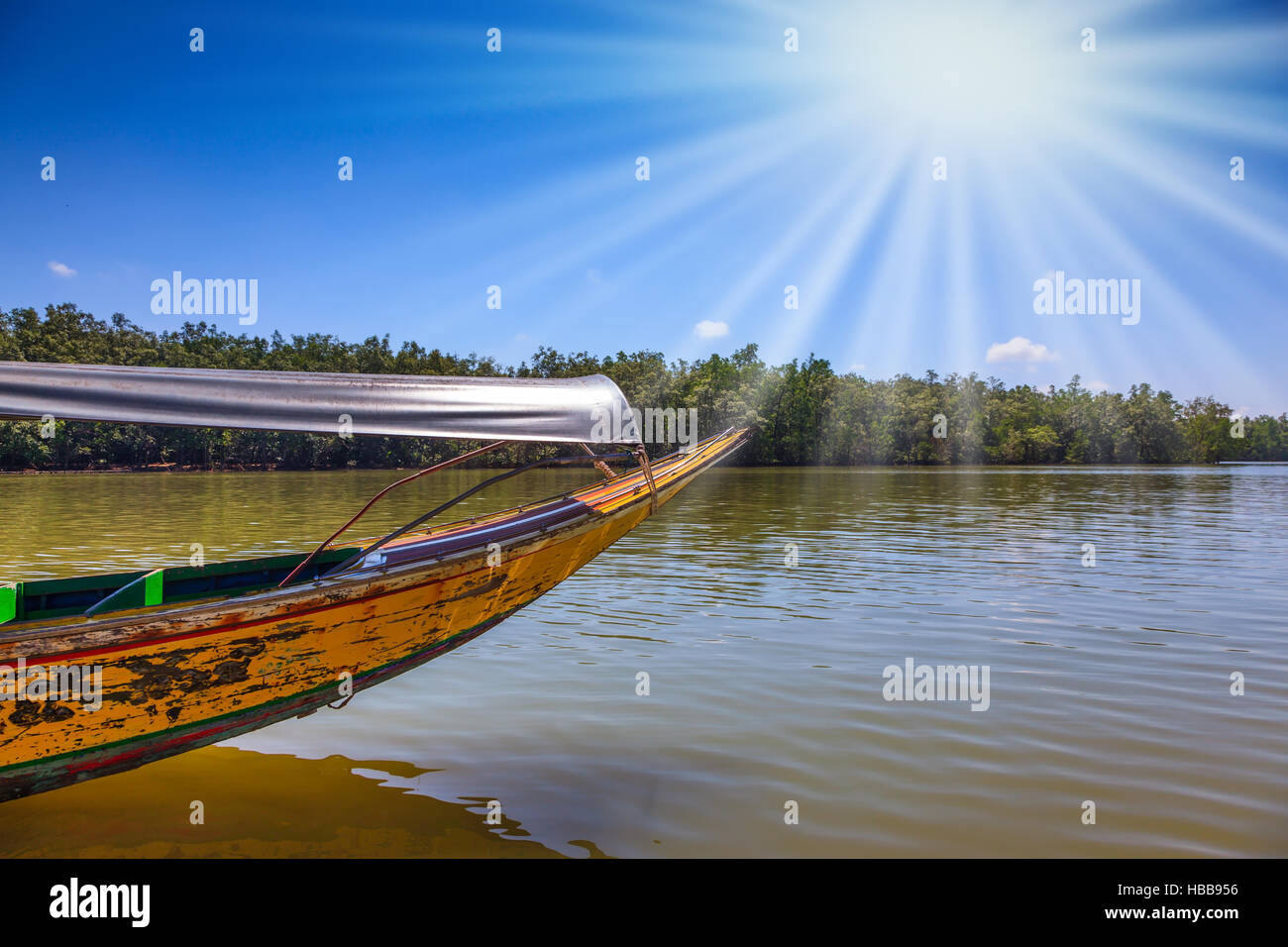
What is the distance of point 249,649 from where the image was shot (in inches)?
209

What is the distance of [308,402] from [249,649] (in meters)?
1.59

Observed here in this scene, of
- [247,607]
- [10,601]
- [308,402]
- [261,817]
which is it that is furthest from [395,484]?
[10,601]

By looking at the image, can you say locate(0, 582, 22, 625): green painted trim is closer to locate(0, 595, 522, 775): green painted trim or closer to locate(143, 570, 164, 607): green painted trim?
locate(143, 570, 164, 607): green painted trim

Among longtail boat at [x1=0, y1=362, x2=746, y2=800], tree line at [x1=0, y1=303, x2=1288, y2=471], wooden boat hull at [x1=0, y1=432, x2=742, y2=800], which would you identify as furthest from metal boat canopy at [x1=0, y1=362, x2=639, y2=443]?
tree line at [x1=0, y1=303, x2=1288, y2=471]

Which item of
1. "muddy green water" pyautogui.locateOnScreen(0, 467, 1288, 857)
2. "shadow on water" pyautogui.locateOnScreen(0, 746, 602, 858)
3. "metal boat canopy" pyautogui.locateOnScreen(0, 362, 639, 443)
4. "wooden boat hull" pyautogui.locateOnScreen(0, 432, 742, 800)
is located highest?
"metal boat canopy" pyautogui.locateOnScreen(0, 362, 639, 443)

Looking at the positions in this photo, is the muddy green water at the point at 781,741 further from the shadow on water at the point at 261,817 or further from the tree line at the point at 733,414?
the tree line at the point at 733,414

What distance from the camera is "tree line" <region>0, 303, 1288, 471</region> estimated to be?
7119 centimetres

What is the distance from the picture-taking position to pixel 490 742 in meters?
5.84

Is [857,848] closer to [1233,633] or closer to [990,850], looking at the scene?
[990,850]

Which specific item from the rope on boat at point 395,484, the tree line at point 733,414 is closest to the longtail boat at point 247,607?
the rope on boat at point 395,484

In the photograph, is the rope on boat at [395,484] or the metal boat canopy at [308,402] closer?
the metal boat canopy at [308,402]

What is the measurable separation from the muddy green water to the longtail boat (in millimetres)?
419

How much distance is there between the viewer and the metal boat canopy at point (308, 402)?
5.12 metres

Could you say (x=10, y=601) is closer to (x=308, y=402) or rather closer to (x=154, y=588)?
(x=154, y=588)
